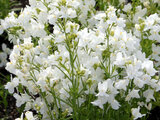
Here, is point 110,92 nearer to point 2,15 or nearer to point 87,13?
point 87,13

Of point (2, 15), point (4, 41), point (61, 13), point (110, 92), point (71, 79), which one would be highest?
point (2, 15)

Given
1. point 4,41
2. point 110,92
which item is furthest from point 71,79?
point 4,41

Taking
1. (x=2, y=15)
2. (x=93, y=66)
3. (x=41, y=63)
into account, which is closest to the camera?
(x=93, y=66)

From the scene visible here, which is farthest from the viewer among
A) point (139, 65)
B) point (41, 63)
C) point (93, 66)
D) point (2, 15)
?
point (2, 15)

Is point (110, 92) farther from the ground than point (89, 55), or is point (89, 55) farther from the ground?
point (89, 55)

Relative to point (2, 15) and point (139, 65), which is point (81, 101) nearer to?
point (139, 65)

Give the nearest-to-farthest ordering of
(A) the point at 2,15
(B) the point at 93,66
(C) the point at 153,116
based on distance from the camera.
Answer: (B) the point at 93,66
(C) the point at 153,116
(A) the point at 2,15

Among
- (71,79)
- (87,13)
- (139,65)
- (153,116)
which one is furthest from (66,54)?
(153,116)

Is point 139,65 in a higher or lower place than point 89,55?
lower

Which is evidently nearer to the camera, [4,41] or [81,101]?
[81,101]
